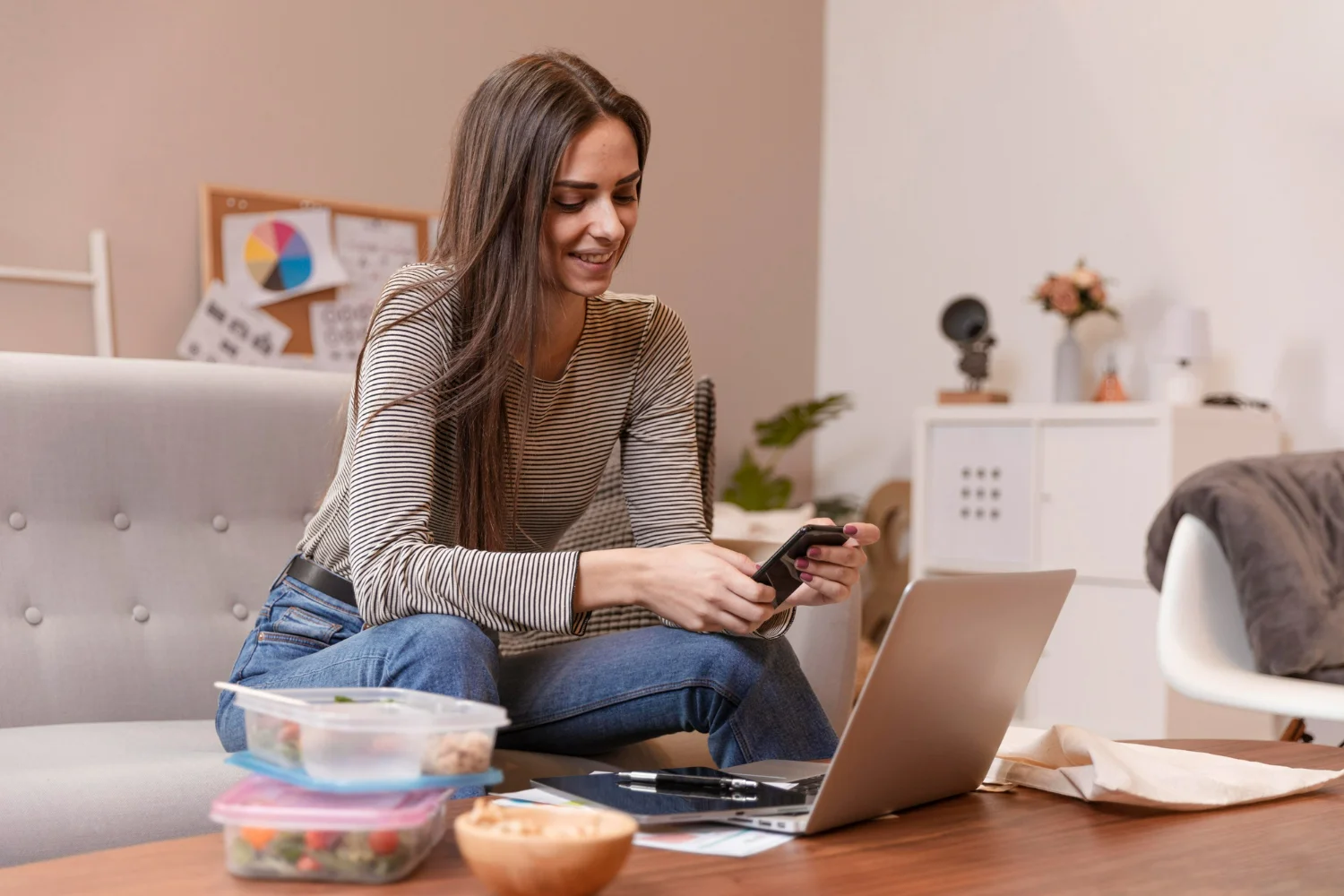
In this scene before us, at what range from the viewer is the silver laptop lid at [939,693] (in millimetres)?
907

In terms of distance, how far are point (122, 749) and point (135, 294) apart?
6.58 ft

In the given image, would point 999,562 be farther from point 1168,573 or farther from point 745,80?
point 745,80

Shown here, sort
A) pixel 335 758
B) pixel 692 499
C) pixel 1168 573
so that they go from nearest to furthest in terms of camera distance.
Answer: pixel 335 758 → pixel 692 499 → pixel 1168 573

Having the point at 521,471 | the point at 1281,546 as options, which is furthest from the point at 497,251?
the point at 1281,546

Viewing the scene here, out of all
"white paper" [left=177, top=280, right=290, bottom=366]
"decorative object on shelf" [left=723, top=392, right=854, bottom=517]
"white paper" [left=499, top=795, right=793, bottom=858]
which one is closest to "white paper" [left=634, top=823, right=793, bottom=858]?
"white paper" [left=499, top=795, right=793, bottom=858]

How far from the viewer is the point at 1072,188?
12.9ft

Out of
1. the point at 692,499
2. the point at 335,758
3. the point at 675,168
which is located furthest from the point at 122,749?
the point at 675,168

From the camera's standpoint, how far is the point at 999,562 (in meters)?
3.50

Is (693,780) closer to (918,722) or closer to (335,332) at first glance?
(918,722)

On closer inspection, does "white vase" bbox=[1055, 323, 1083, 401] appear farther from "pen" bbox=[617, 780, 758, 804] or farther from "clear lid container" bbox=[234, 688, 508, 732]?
"clear lid container" bbox=[234, 688, 508, 732]

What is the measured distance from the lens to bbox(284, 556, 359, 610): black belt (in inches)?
57.1

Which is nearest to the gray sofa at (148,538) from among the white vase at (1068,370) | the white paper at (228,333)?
the white paper at (228,333)

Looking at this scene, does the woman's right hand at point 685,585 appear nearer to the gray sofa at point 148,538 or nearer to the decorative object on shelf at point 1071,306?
the gray sofa at point 148,538

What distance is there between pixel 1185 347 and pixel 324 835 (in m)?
3.06
